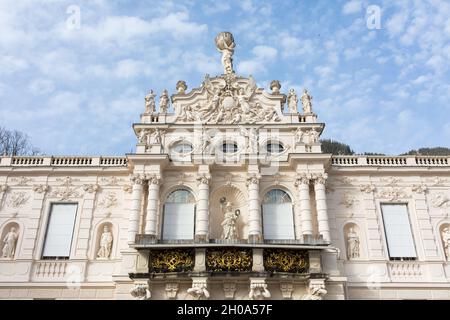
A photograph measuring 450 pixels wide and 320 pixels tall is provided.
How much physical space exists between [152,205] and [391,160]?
48.2ft

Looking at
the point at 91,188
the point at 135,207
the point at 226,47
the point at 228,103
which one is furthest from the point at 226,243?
the point at 226,47

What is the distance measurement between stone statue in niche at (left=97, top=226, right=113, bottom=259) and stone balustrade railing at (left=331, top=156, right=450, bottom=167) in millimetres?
13929

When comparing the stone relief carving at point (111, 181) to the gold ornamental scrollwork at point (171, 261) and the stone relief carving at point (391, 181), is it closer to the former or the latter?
the gold ornamental scrollwork at point (171, 261)

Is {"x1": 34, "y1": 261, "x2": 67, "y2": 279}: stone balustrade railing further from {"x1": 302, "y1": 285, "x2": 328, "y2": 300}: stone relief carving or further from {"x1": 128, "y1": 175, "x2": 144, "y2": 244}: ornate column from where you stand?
{"x1": 302, "y1": 285, "x2": 328, "y2": 300}: stone relief carving

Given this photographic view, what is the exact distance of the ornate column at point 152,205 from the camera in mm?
23688

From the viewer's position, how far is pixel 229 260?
22125mm

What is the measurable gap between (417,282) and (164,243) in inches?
531

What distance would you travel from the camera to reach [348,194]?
84.5 feet

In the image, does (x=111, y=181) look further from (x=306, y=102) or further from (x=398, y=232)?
(x=398, y=232)

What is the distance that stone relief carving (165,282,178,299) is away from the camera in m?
22.0

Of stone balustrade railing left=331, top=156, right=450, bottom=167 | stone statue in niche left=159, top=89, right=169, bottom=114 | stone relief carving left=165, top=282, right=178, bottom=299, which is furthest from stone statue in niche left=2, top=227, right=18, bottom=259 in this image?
stone balustrade railing left=331, top=156, right=450, bottom=167
